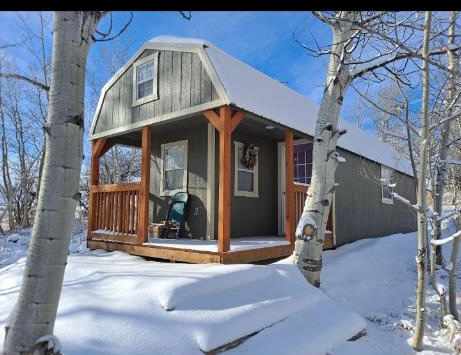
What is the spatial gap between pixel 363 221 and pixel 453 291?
16.0 ft

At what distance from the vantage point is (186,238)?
677 centimetres

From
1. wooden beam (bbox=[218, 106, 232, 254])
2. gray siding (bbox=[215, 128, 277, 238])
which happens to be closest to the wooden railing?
wooden beam (bbox=[218, 106, 232, 254])

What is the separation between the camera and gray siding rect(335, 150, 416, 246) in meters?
8.41

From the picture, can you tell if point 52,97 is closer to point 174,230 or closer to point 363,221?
point 174,230

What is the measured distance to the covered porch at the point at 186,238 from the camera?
477 cm

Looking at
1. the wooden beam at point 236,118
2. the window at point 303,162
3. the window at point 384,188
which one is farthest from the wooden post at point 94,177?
the window at point 384,188

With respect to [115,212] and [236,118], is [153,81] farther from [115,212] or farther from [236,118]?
[115,212]

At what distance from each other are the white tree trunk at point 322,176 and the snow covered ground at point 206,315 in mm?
357

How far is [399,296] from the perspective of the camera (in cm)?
568

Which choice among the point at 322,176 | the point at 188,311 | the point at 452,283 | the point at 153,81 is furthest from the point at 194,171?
the point at 452,283

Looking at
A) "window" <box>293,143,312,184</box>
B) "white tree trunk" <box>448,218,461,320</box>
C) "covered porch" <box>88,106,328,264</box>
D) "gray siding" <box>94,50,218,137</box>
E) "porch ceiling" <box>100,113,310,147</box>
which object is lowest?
"white tree trunk" <box>448,218,461,320</box>

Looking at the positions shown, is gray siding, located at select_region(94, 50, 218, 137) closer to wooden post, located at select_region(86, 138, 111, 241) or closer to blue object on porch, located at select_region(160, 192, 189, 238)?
wooden post, located at select_region(86, 138, 111, 241)

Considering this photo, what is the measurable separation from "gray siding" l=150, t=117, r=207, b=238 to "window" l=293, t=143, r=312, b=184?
10.2ft
